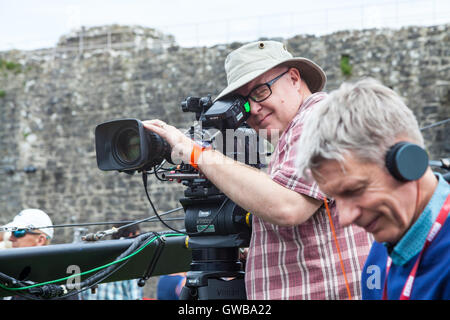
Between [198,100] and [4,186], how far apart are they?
9.69 meters

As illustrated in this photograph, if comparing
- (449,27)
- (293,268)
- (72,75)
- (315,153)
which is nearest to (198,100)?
(293,268)

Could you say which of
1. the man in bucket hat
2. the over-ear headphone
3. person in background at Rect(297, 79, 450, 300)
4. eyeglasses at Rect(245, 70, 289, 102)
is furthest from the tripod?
the over-ear headphone

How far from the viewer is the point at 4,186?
10891mm

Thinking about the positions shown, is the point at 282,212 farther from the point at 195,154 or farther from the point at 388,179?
the point at 388,179

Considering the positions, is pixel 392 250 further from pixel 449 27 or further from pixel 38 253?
pixel 449 27

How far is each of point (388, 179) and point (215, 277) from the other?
3.68 ft

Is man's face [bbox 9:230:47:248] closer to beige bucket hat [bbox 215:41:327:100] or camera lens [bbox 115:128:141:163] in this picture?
camera lens [bbox 115:128:141:163]

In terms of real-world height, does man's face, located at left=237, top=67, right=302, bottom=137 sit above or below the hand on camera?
above

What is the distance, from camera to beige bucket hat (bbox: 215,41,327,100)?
6.64ft

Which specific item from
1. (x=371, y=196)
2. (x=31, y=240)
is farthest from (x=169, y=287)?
(x=371, y=196)

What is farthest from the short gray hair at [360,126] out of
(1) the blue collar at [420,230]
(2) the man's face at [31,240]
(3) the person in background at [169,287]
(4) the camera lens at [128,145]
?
(3) the person in background at [169,287]

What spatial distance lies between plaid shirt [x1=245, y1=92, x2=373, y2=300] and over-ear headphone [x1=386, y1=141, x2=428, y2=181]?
0.66m

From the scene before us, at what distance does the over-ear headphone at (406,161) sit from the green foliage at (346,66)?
8317 millimetres

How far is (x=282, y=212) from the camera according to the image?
1703 millimetres
